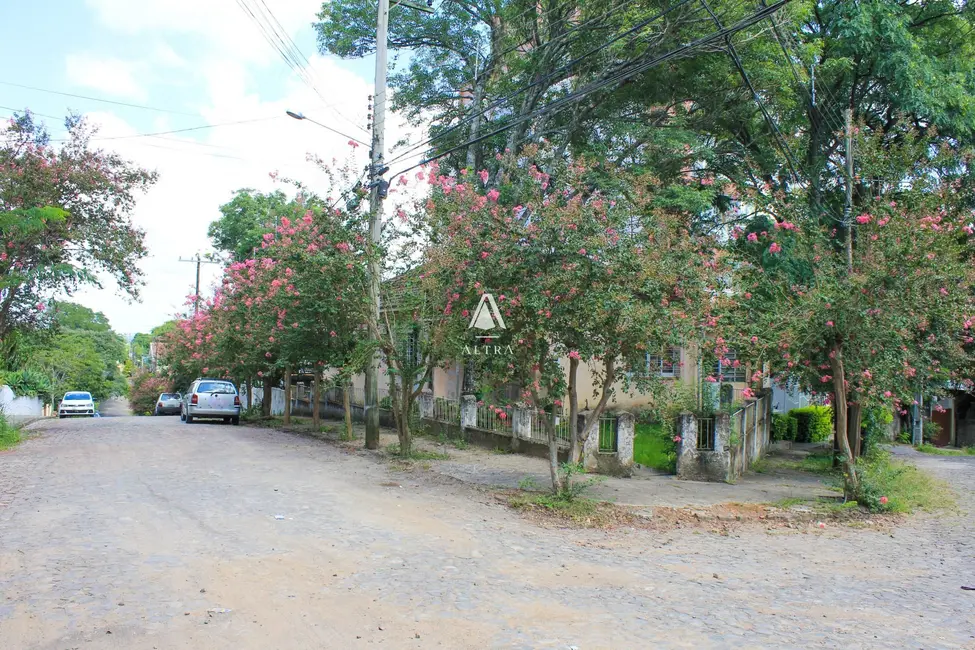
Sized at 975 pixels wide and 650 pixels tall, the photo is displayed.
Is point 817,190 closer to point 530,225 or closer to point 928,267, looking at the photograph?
point 928,267

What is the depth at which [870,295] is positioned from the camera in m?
10.4

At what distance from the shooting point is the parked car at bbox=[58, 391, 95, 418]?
42531 millimetres

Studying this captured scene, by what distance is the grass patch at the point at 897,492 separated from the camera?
1073 cm

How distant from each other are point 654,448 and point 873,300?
722 centimetres

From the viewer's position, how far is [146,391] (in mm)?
56562

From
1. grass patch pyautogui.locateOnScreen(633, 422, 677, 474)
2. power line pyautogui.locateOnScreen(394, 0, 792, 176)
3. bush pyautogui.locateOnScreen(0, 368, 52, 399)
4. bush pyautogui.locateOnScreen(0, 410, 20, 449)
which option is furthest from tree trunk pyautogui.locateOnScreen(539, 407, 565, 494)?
bush pyautogui.locateOnScreen(0, 368, 52, 399)

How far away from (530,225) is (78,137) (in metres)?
15.6

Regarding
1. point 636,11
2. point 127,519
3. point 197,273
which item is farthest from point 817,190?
point 197,273

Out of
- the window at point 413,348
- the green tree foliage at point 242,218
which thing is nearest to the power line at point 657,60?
the window at point 413,348

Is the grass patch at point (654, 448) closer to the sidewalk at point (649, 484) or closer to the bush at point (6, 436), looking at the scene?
the sidewalk at point (649, 484)

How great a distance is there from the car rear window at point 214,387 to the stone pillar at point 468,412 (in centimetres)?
1162

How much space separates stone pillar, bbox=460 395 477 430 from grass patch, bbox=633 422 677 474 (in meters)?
4.01

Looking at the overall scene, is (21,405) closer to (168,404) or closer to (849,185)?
(168,404)

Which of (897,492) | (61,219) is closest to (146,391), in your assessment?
(61,219)
